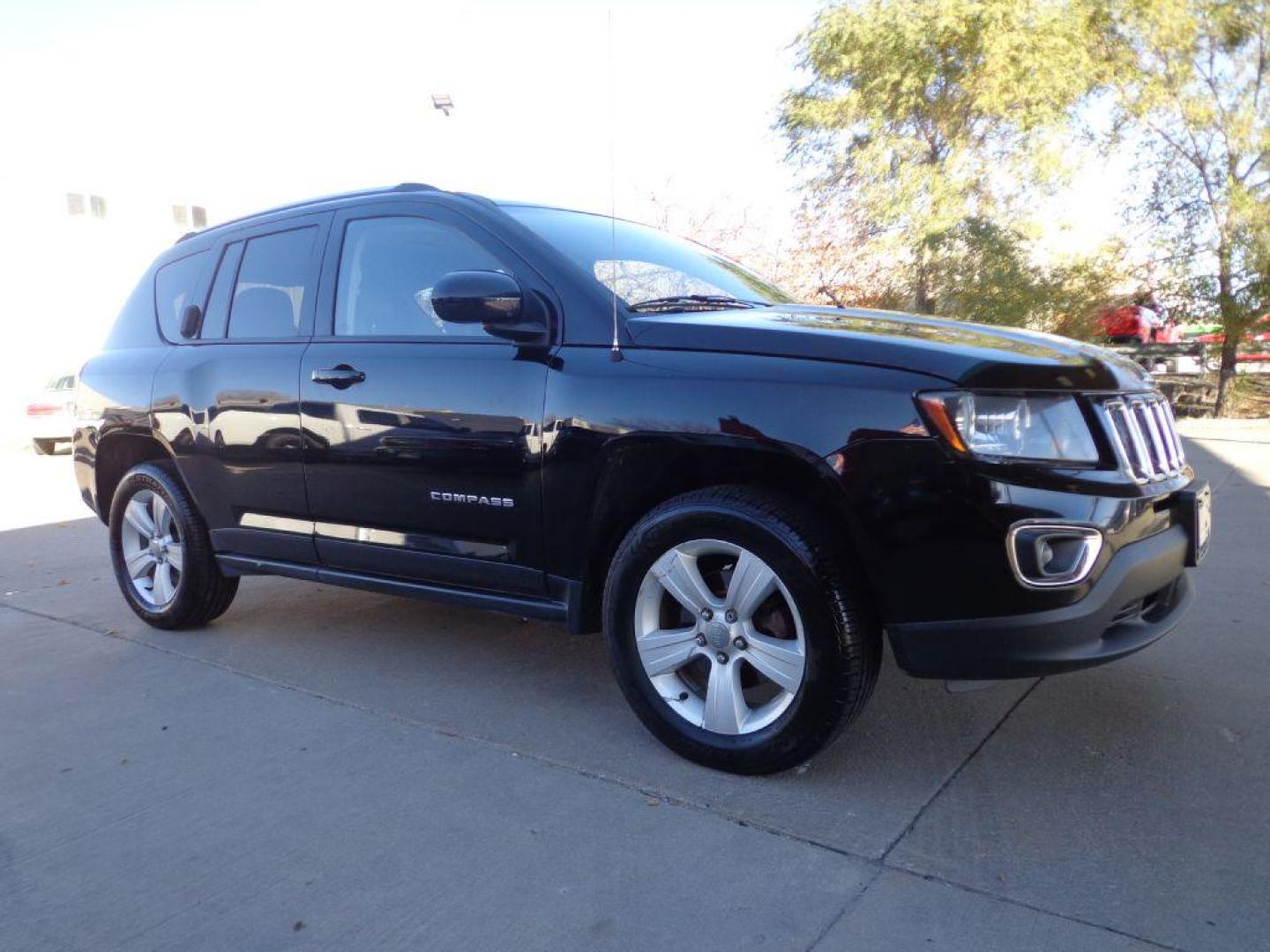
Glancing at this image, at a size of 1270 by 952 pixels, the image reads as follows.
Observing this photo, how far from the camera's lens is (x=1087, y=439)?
279 centimetres

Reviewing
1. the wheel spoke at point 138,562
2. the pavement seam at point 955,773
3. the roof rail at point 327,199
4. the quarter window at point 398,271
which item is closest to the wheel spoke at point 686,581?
the pavement seam at point 955,773

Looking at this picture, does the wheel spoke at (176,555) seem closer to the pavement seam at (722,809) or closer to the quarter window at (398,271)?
the pavement seam at (722,809)

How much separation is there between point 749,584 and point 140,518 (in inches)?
130

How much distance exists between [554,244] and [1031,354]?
164 centimetres

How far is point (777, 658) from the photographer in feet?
9.78

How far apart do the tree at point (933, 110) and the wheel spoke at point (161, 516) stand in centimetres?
1415

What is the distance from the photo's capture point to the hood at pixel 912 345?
107 inches

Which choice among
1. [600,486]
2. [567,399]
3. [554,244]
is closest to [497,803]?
[600,486]

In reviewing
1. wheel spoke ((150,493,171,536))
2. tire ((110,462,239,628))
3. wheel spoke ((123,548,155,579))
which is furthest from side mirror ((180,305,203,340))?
wheel spoke ((123,548,155,579))

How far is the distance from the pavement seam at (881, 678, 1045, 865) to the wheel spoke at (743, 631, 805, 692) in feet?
1.53

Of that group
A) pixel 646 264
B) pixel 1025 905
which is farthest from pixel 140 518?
pixel 1025 905

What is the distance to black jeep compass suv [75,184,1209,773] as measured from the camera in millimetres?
2697

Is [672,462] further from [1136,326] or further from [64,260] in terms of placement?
[64,260]

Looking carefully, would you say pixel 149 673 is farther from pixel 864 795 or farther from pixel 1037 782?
pixel 1037 782
